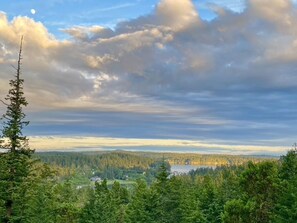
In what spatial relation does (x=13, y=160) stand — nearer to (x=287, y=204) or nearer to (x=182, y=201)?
(x=287, y=204)

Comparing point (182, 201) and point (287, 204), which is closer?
point (287, 204)

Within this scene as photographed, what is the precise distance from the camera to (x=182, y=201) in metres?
62.8

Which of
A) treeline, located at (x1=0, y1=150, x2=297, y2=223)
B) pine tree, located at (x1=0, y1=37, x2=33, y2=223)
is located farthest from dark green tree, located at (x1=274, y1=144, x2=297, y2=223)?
pine tree, located at (x1=0, y1=37, x2=33, y2=223)

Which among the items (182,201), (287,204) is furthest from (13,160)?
(182,201)

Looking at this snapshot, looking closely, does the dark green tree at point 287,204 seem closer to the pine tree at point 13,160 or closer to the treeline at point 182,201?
the treeline at point 182,201

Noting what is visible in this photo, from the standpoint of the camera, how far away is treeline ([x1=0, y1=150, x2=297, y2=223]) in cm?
3158

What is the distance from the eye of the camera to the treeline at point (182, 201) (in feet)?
104

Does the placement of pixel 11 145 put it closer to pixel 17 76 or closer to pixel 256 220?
pixel 17 76

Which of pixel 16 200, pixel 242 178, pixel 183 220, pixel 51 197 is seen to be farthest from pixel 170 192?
pixel 16 200

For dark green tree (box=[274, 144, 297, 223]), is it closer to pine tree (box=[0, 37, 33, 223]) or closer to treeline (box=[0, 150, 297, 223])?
treeline (box=[0, 150, 297, 223])

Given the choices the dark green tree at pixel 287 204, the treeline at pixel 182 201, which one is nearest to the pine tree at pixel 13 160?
the treeline at pixel 182 201

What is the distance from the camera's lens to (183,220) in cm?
6084

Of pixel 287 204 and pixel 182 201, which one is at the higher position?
pixel 287 204

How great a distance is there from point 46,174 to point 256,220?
17528 millimetres
